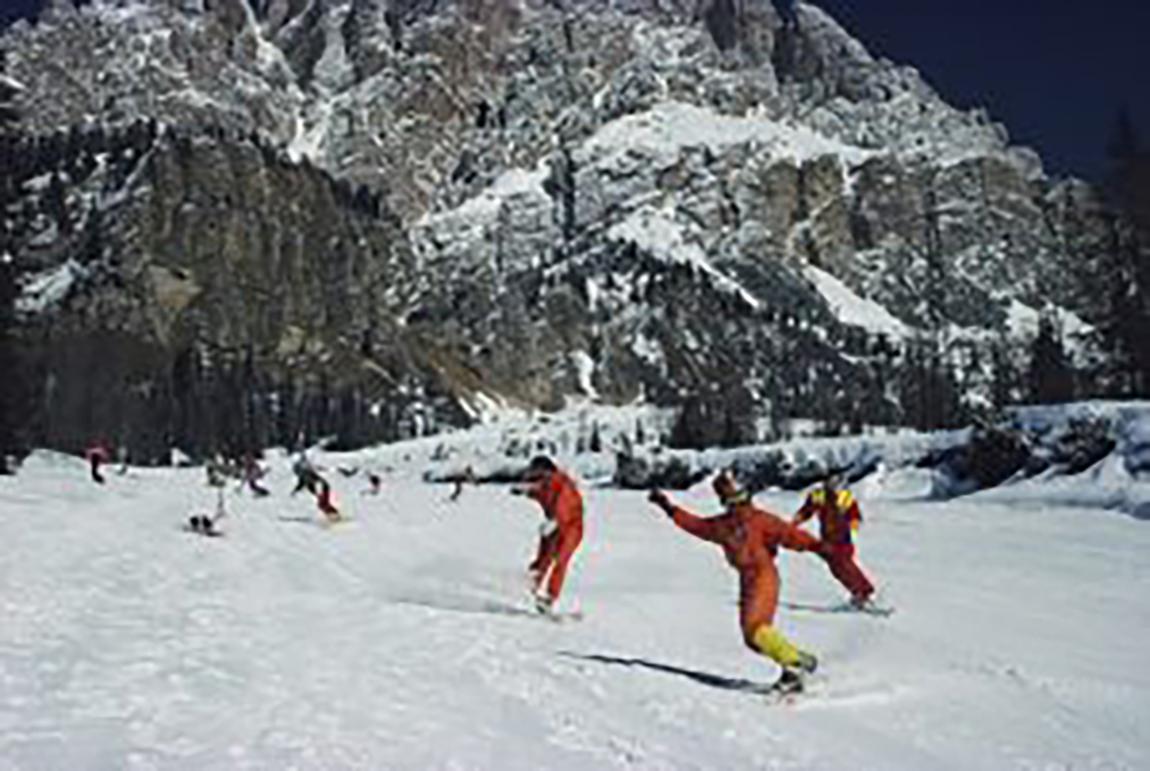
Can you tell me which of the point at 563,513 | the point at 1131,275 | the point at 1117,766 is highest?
the point at 1131,275

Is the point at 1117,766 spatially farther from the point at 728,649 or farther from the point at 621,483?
the point at 621,483

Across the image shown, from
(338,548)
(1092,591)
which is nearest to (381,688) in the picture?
(1092,591)

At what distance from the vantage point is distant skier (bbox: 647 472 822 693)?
426 inches

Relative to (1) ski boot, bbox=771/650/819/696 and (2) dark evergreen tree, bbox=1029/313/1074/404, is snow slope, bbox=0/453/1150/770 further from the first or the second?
(2) dark evergreen tree, bbox=1029/313/1074/404

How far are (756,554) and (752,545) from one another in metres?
0.09

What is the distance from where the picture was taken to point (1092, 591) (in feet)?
63.8

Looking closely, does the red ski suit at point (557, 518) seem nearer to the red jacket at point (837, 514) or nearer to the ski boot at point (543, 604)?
the ski boot at point (543, 604)

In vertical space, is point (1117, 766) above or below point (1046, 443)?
below

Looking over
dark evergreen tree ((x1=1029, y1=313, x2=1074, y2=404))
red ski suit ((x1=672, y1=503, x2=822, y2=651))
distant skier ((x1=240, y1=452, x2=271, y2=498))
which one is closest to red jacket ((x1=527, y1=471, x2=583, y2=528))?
red ski suit ((x1=672, y1=503, x2=822, y2=651))

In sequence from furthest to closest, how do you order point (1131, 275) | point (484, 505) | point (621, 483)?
point (621, 483) → point (1131, 275) → point (484, 505)

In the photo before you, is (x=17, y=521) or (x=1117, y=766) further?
(x=17, y=521)

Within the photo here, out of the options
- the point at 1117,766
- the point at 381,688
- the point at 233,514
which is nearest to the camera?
the point at 1117,766

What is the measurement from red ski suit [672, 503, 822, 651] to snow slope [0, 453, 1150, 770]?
2.20 feet

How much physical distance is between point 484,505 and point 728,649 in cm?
3541
